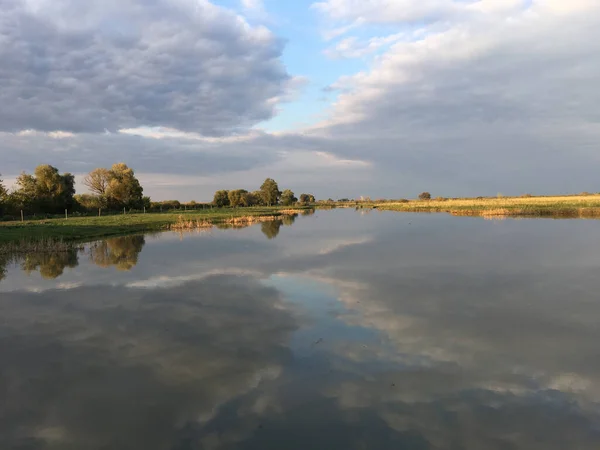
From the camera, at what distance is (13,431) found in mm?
5758

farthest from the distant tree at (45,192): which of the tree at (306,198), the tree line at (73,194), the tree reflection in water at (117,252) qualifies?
the tree at (306,198)

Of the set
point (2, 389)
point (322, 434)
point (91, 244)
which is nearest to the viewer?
point (322, 434)

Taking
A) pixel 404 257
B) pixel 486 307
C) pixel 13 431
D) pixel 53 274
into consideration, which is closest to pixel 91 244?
pixel 53 274

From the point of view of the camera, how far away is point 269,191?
127 meters

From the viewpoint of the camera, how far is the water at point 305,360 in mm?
5656

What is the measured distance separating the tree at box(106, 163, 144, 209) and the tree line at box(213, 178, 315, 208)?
104 ft

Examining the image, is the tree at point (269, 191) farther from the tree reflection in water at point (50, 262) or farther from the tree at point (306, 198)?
the tree reflection in water at point (50, 262)

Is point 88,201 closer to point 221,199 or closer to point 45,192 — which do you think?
point 45,192

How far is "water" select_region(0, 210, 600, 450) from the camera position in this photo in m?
5.66

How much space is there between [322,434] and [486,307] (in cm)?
840

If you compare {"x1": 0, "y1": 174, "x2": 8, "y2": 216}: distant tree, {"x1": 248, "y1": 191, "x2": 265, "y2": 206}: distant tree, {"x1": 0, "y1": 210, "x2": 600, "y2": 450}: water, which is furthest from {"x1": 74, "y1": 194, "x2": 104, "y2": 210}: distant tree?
{"x1": 248, "y1": 191, "x2": 265, "y2": 206}: distant tree

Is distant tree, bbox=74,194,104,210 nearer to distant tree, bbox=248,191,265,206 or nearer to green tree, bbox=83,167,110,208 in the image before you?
green tree, bbox=83,167,110,208

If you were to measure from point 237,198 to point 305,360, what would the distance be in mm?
107638

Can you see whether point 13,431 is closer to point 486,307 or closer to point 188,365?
point 188,365
